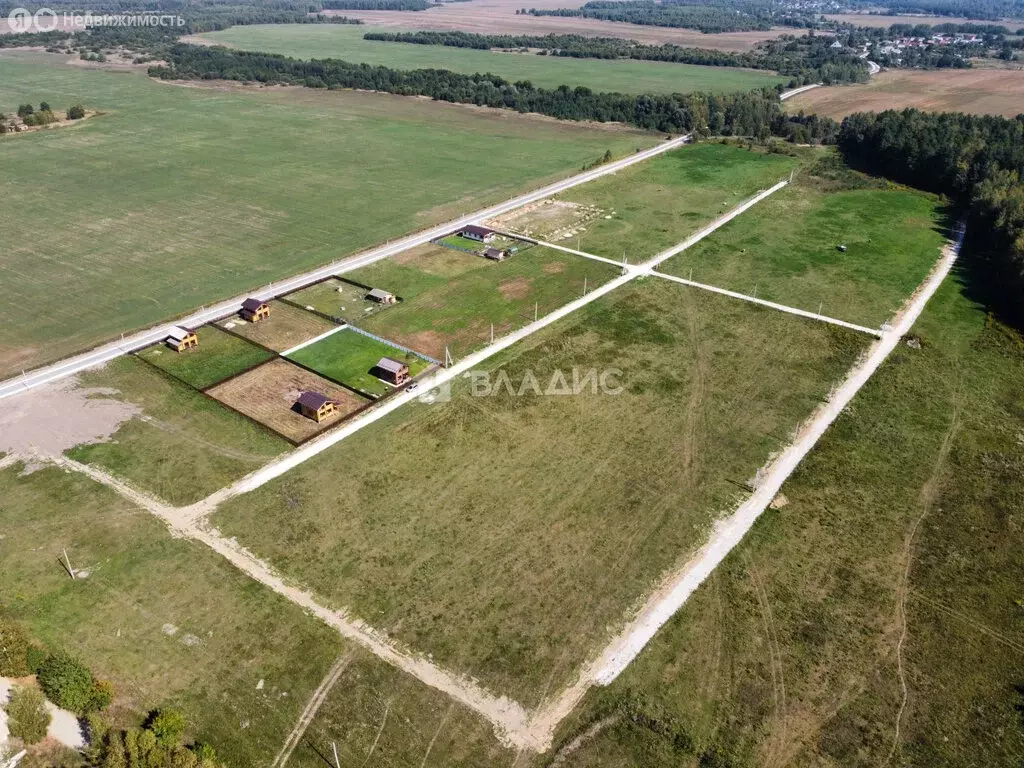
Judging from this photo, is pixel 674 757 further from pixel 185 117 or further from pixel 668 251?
pixel 185 117

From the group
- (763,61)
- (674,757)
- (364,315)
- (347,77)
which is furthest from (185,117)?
(763,61)

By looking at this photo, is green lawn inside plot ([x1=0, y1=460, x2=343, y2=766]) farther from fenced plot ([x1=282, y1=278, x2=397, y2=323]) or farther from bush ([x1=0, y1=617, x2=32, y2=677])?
fenced plot ([x1=282, y1=278, x2=397, y2=323])

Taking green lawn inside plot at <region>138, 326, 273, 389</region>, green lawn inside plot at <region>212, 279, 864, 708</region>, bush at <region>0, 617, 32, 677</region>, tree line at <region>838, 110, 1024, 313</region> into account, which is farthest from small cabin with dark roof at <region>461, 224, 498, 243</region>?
bush at <region>0, 617, 32, 677</region>

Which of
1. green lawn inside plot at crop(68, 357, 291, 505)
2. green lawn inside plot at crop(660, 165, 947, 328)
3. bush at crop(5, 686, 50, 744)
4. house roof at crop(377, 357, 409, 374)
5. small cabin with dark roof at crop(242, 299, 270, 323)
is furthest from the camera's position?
green lawn inside plot at crop(660, 165, 947, 328)

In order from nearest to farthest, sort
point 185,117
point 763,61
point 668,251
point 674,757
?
point 674,757 < point 668,251 < point 185,117 < point 763,61

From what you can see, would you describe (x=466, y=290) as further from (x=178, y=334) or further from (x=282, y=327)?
(x=178, y=334)

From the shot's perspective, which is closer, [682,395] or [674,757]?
[674,757]
